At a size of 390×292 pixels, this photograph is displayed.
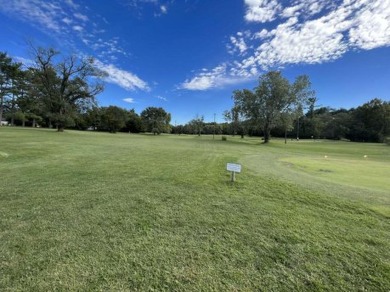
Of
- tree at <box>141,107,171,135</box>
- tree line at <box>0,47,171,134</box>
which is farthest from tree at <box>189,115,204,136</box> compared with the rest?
tree line at <box>0,47,171,134</box>

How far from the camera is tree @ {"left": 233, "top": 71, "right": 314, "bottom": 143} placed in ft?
110

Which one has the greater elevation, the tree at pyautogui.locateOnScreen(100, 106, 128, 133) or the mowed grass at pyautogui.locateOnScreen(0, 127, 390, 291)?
the tree at pyautogui.locateOnScreen(100, 106, 128, 133)

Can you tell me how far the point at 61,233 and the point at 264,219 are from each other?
348 cm

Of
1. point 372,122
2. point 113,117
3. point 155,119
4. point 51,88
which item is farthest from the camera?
point 155,119

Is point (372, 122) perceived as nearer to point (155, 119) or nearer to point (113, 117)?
point (155, 119)

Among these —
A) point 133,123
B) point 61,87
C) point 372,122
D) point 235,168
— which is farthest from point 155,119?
point 235,168

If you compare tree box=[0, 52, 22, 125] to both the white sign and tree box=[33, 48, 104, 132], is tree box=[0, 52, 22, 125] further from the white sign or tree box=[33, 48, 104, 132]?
the white sign

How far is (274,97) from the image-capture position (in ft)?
112

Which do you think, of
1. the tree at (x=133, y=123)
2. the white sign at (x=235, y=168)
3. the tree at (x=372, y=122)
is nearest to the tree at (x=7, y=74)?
the tree at (x=133, y=123)

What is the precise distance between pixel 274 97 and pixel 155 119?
4370cm

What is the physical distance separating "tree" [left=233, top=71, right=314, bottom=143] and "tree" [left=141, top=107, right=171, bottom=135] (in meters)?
38.4

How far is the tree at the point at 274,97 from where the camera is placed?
110ft

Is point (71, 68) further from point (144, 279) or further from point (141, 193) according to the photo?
point (144, 279)

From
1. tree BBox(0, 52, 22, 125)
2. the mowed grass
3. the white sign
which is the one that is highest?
tree BBox(0, 52, 22, 125)
